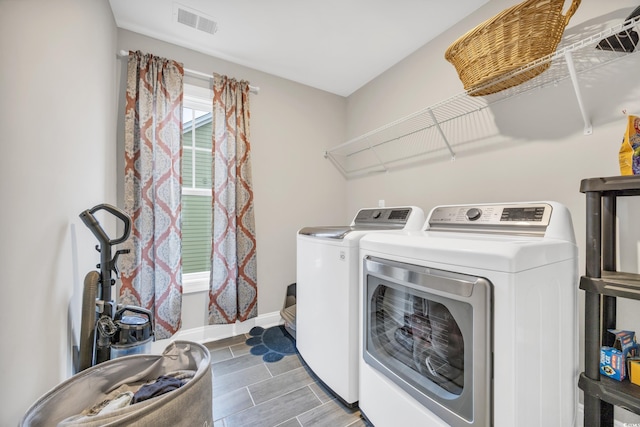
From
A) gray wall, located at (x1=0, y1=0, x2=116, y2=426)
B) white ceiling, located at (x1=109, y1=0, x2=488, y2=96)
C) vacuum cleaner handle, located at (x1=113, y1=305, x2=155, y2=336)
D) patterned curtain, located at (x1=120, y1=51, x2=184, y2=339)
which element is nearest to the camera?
gray wall, located at (x1=0, y1=0, x2=116, y2=426)

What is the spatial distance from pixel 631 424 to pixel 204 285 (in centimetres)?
268

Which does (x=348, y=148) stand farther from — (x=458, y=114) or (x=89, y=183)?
(x=89, y=183)

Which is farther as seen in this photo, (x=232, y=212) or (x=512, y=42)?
(x=232, y=212)

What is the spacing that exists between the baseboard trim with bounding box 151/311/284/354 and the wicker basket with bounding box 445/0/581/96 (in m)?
2.48

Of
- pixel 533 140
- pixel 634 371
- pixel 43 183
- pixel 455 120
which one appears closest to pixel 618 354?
pixel 634 371

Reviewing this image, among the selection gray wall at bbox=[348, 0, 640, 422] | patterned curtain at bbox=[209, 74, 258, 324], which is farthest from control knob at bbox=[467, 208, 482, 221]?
patterned curtain at bbox=[209, 74, 258, 324]

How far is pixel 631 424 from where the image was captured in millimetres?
1127

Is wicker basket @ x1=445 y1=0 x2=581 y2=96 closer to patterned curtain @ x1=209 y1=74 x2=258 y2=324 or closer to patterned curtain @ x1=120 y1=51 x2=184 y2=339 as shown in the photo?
patterned curtain @ x1=209 y1=74 x2=258 y2=324

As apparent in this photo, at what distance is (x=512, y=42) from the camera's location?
1192 mm

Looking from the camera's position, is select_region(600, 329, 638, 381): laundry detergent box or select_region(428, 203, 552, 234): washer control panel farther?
select_region(428, 203, 552, 234): washer control panel

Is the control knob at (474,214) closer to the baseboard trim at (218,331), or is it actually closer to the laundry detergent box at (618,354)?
the laundry detergent box at (618,354)

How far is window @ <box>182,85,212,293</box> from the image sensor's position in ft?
7.52

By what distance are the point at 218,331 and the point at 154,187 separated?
137 cm

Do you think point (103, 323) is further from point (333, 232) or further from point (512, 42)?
point (512, 42)
